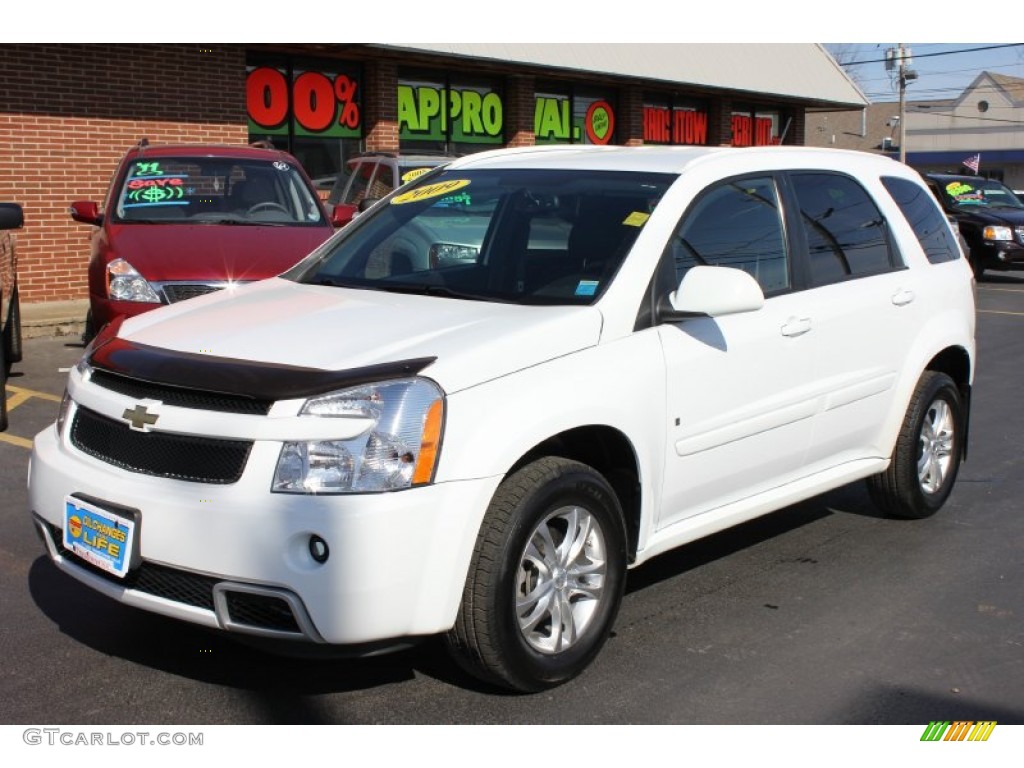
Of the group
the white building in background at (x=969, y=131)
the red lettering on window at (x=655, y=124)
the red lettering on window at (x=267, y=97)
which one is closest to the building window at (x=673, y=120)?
the red lettering on window at (x=655, y=124)

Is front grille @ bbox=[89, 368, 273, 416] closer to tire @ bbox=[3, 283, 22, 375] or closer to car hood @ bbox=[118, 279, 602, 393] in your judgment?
car hood @ bbox=[118, 279, 602, 393]

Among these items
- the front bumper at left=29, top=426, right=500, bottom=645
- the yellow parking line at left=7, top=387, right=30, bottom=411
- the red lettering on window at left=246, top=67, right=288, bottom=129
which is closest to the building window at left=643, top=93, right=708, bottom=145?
the red lettering on window at left=246, top=67, right=288, bottom=129

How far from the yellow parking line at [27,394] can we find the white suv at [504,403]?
14.8 feet

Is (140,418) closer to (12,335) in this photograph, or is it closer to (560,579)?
(560,579)

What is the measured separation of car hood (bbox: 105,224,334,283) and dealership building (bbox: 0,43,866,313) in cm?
540

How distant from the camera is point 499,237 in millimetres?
4984

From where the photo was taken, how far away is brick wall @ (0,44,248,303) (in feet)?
44.3

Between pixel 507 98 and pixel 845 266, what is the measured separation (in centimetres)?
1508

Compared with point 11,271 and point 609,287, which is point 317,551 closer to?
point 609,287

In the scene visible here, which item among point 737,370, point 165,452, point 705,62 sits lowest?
point 165,452

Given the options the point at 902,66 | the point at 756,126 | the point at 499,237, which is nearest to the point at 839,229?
the point at 499,237

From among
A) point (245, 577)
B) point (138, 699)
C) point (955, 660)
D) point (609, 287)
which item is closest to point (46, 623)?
point (138, 699)

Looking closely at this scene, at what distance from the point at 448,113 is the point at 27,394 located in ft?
35.9

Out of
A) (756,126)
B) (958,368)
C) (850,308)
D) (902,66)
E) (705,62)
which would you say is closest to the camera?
(850,308)
